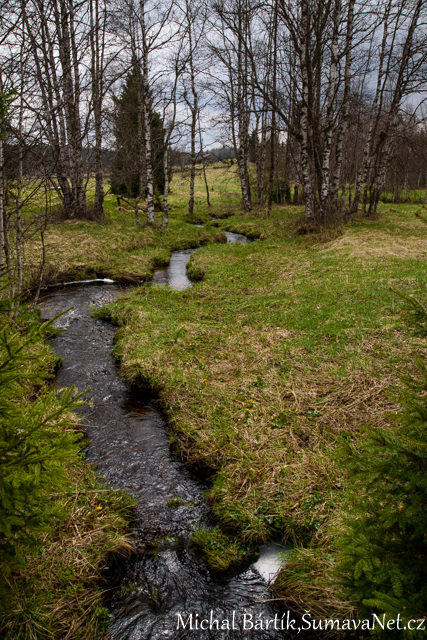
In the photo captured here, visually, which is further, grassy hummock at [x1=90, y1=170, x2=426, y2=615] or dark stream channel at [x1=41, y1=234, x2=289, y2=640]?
grassy hummock at [x1=90, y1=170, x2=426, y2=615]

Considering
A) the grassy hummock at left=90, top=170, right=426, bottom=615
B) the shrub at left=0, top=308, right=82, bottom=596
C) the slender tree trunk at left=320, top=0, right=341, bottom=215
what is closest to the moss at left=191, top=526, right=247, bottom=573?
the grassy hummock at left=90, top=170, right=426, bottom=615

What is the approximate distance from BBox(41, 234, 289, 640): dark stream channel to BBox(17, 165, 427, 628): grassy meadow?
211 millimetres

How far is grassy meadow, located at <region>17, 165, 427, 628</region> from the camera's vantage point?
3.61m

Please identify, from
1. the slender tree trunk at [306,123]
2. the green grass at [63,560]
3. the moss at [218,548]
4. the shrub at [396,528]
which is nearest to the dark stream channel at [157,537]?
the moss at [218,548]

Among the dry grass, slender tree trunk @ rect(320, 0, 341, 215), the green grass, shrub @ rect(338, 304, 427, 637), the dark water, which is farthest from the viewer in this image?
slender tree trunk @ rect(320, 0, 341, 215)

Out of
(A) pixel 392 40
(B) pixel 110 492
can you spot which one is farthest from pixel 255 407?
(A) pixel 392 40

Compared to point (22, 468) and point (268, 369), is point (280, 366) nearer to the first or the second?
point (268, 369)

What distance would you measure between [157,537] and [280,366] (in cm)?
339

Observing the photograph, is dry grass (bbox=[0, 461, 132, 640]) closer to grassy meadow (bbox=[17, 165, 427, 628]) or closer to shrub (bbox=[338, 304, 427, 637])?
grassy meadow (bbox=[17, 165, 427, 628])

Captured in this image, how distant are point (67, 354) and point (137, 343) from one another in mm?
1532

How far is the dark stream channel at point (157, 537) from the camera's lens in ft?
9.37

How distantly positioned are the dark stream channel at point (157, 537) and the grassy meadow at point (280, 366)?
0.21 metres

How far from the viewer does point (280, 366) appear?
6129 mm

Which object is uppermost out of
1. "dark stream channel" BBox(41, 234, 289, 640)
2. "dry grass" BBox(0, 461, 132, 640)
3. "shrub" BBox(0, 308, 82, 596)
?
"shrub" BBox(0, 308, 82, 596)
